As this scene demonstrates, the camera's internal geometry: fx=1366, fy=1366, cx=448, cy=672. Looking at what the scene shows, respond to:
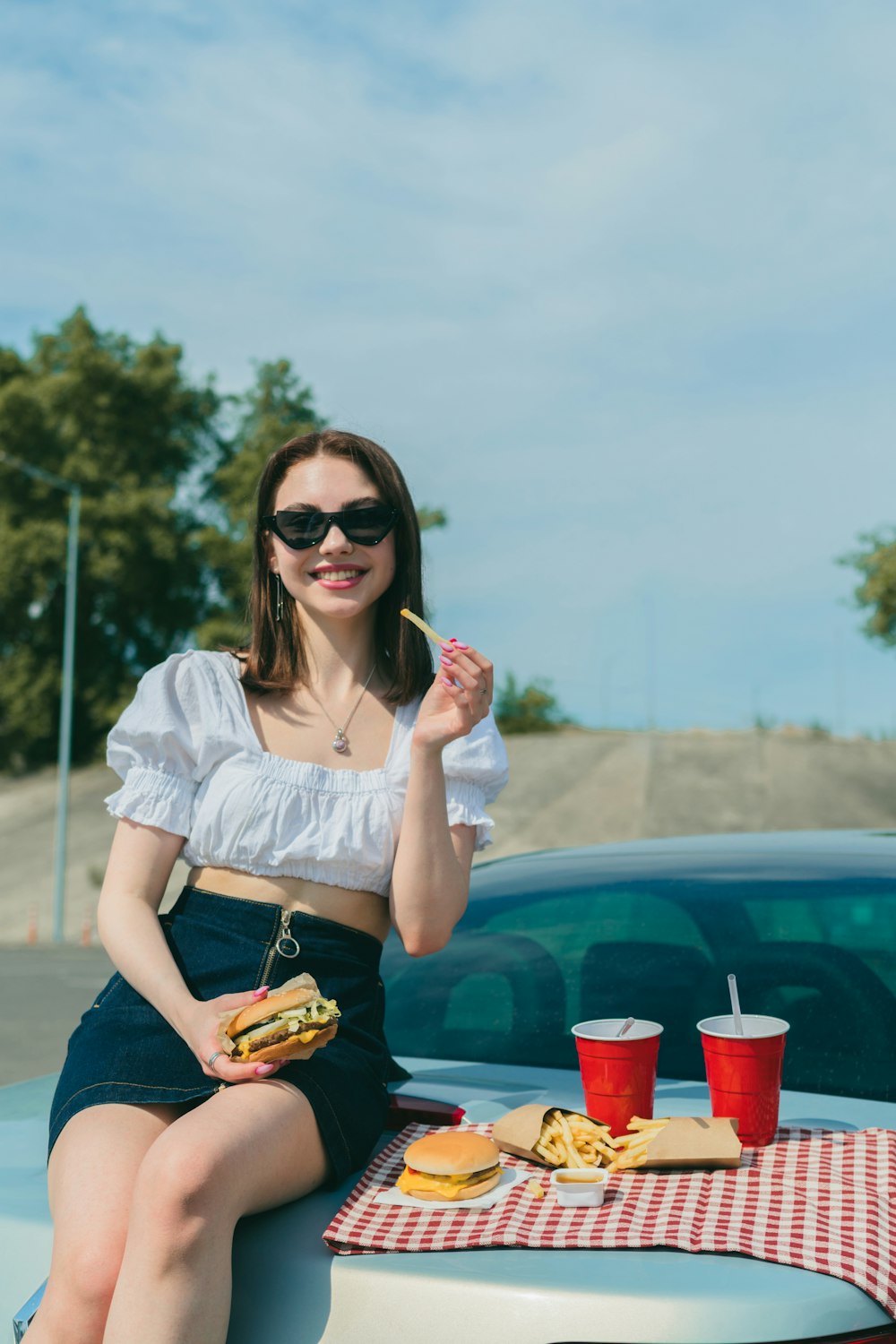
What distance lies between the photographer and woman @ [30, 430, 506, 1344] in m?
1.68

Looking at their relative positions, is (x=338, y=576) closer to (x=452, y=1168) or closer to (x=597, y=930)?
(x=597, y=930)

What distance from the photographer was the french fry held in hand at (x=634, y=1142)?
6.04 ft

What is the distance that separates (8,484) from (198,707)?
131 feet

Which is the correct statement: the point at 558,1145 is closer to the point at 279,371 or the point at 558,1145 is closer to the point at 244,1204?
the point at 244,1204

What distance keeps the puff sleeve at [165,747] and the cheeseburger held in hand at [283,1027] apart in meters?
0.49

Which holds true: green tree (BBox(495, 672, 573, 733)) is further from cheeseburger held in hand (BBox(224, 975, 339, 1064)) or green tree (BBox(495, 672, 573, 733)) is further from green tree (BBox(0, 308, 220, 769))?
cheeseburger held in hand (BBox(224, 975, 339, 1064))

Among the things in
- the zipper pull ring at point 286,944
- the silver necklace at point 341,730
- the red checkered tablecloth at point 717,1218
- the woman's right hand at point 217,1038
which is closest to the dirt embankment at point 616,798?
the silver necklace at point 341,730

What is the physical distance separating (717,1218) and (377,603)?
4.78 ft

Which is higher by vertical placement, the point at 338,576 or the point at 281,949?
the point at 338,576

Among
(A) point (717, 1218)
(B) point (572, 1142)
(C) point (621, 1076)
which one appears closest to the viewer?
(A) point (717, 1218)

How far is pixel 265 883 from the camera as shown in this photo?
2.29 metres

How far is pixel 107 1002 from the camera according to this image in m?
2.25

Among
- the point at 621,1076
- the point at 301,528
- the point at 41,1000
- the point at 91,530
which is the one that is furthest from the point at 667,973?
the point at 91,530

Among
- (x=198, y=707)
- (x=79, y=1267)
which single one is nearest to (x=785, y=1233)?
(x=79, y=1267)
